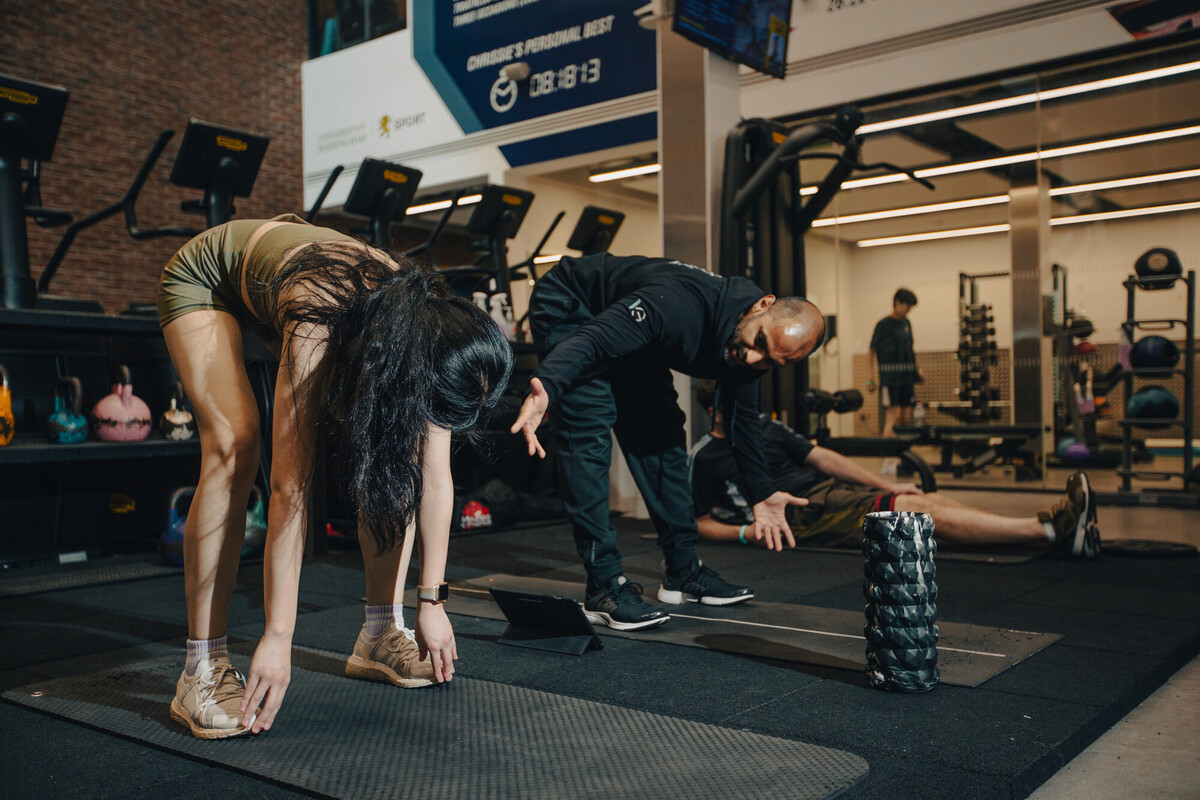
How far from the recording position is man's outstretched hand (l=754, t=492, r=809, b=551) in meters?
2.18

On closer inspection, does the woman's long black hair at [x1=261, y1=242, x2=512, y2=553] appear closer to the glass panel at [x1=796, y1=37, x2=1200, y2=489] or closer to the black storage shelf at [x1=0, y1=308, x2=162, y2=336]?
the black storage shelf at [x1=0, y1=308, x2=162, y2=336]

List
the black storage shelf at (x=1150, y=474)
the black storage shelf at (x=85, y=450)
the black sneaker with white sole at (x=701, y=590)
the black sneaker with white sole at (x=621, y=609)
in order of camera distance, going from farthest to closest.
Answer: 1. the black storage shelf at (x=1150, y=474)
2. the black storage shelf at (x=85, y=450)
3. the black sneaker with white sole at (x=701, y=590)
4. the black sneaker with white sole at (x=621, y=609)

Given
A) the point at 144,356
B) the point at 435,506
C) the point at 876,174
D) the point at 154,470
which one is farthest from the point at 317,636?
the point at 876,174

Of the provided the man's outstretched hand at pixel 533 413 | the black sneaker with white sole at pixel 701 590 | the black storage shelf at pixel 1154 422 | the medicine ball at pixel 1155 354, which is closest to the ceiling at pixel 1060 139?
the medicine ball at pixel 1155 354

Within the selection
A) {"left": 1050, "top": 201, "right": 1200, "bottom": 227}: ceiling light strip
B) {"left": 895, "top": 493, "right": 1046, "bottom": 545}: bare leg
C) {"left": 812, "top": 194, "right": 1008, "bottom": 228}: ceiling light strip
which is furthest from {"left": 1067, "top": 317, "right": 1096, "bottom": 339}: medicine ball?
{"left": 895, "top": 493, "right": 1046, "bottom": 545}: bare leg

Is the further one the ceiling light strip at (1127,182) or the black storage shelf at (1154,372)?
the ceiling light strip at (1127,182)

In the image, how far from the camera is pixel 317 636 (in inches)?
94.0

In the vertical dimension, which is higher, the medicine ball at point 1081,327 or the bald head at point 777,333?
the medicine ball at point 1081,327

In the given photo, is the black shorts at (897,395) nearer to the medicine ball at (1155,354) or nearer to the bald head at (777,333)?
the medicine ball at (1155,354)

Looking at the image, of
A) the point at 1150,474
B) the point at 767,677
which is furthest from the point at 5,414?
the point at 1150,474

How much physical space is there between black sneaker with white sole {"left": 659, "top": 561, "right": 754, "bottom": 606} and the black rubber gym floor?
15 cm

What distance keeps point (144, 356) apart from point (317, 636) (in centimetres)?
236

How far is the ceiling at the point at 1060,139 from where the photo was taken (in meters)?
5.45

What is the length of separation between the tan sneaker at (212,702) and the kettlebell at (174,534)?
201 cm
